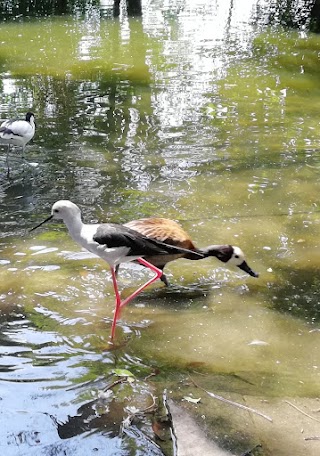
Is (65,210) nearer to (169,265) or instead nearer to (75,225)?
(75,225)

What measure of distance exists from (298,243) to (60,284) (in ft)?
7.01

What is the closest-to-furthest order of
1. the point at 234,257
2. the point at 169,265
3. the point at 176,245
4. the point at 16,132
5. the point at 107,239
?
the point at 107,239 → the point at 176,245 → the point at 234,257 → the point at 169,265 → the point at 16,132

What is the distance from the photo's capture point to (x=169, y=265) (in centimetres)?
538

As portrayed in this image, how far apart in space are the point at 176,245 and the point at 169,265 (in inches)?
24.8

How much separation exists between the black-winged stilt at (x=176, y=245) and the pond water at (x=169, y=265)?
0.72 feet

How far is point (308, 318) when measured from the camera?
4578 mm

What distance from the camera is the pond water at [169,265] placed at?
140 inches

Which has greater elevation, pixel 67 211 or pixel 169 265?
pixel 67 211

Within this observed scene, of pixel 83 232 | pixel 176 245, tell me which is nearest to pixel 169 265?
pixel 176 245

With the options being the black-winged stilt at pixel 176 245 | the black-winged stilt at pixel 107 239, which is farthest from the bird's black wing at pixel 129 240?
the black-winged stilt at pixel 176 245

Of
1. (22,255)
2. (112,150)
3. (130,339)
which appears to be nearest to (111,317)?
(130,339)

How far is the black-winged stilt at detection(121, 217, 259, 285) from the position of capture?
4730mm

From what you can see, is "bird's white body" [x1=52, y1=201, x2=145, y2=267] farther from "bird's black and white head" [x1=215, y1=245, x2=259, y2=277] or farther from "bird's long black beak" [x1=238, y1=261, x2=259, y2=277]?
"bird's long black beak" [x1=238, y1=261, x2=259, y2=277]

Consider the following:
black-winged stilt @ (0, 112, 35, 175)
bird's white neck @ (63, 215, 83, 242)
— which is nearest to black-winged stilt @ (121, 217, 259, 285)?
bird's white neck @ (63, 215, 83, 242)
